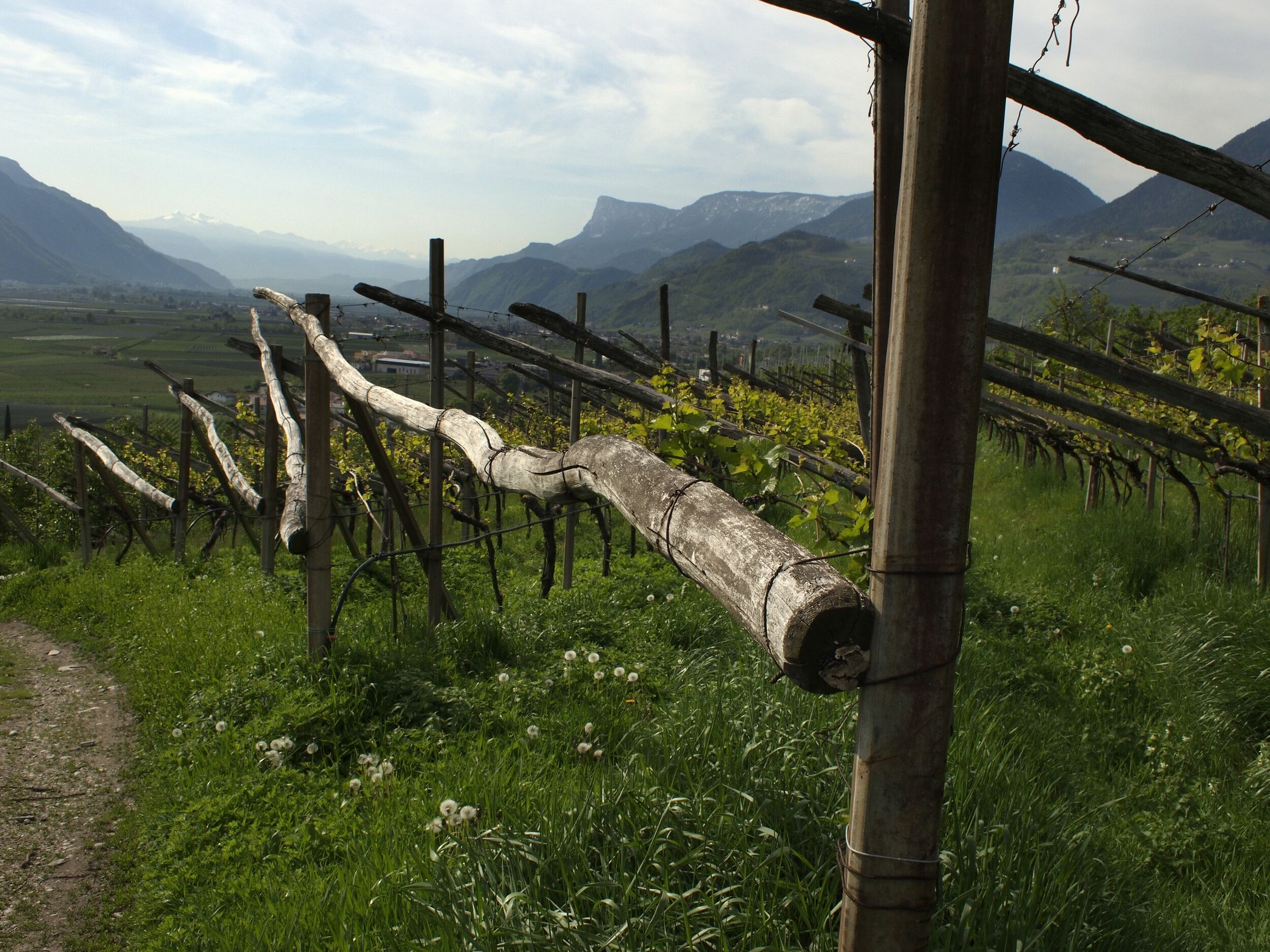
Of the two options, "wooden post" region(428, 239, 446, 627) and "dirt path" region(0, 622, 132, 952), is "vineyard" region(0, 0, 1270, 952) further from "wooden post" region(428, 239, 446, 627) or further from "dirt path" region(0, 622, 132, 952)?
"dirt path" region(0, 622, 132, 952)

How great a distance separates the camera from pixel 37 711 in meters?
6.13

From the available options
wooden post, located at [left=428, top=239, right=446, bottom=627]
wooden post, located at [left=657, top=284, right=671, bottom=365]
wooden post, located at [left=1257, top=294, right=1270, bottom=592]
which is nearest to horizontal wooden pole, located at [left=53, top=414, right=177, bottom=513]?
wooden post, located at [left=428, top=239, right=446, bottom=627]

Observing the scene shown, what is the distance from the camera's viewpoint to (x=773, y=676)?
111 inches

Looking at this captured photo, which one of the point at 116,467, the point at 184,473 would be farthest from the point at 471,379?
the point at 116,467

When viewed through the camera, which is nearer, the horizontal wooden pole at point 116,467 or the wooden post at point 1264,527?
the wooden post at point 1264,527

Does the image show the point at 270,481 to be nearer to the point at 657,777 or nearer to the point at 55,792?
the point at 55,792

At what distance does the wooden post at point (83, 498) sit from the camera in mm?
11227

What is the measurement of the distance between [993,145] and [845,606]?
737 millimetres

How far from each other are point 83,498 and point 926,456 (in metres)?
12.7

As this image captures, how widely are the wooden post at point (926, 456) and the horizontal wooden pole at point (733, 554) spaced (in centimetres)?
8

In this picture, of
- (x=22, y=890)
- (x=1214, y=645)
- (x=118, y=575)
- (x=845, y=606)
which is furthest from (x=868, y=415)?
(x=118, y=575)

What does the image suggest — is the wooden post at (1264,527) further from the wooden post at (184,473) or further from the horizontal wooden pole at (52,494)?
the horizontal wooden pole at (52,494)

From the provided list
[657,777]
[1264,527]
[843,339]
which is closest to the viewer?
[657,777]

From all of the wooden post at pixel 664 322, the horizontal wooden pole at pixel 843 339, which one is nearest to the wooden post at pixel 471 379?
the wooden post at pixel 664 322
